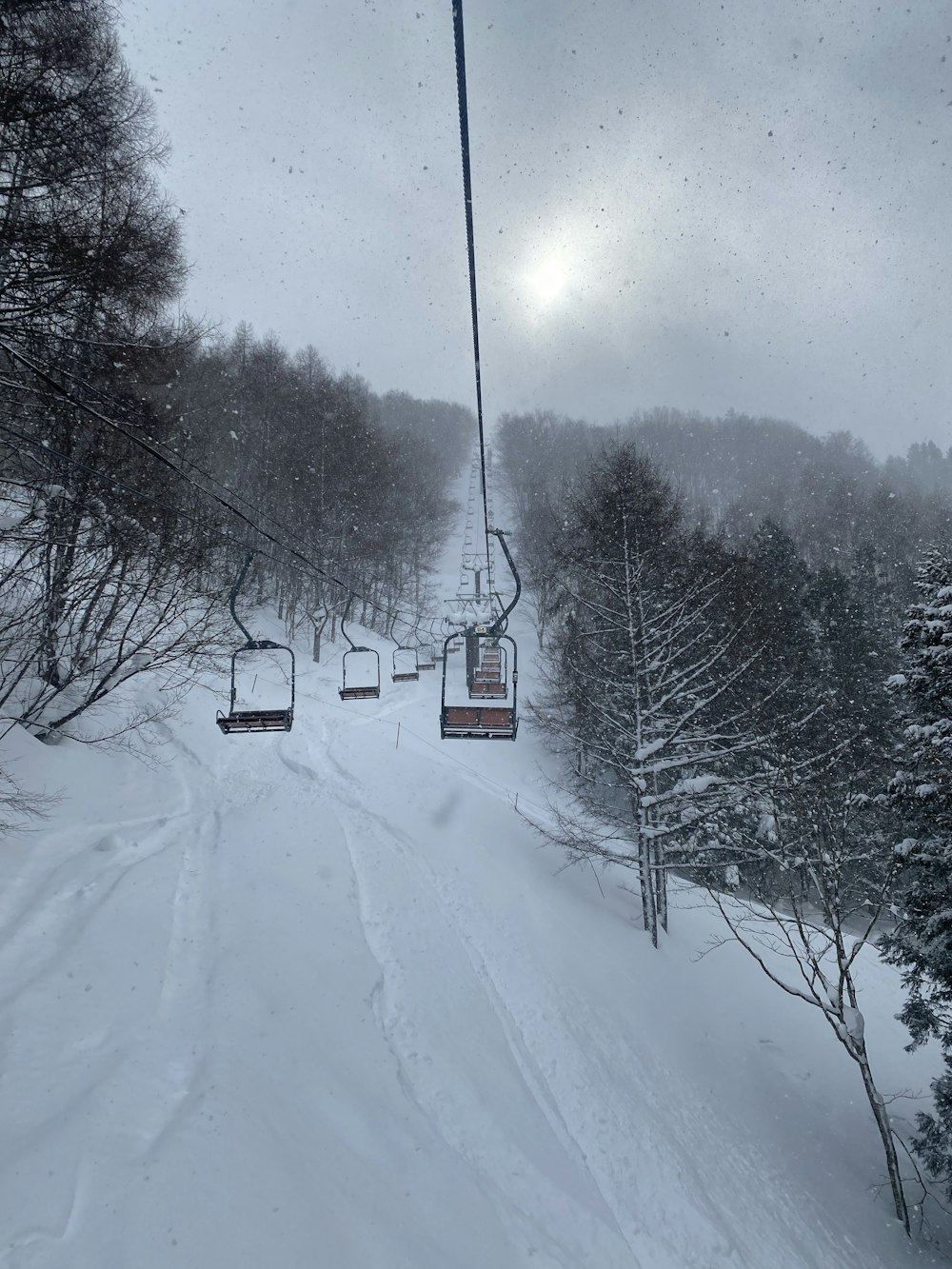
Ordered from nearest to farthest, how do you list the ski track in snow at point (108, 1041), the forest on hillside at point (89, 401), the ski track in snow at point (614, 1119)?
the ski track in snow at point (108, 1041) < the ski track in snow at point (614, 1119) < the forest on hillside at point (89, 401)

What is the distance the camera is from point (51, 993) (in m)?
5.43

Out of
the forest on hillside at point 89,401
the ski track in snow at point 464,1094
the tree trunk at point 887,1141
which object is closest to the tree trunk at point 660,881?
the tree trunk at point 887,1141

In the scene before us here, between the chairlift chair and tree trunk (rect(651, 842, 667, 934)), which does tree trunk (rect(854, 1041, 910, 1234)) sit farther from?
the chairlift chair

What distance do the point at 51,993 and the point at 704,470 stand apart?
82.2 m

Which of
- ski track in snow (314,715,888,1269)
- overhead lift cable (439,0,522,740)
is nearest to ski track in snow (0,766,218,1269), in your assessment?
ski track in snow (314,715,888,1269)

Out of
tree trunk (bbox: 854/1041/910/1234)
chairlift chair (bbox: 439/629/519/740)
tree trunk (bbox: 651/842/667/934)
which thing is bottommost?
tree trunk (bbox: 854/1041/910/1234)

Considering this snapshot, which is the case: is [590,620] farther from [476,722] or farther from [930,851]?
[930,851]

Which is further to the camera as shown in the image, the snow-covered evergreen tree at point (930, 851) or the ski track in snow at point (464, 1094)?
the snow-covered evergreen tree at point (930, 851)

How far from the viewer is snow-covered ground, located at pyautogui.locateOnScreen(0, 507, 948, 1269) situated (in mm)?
4176

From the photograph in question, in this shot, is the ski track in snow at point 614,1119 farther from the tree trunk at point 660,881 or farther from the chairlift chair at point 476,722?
the chairlift chair at point 476,722

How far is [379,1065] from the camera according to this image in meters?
5.98

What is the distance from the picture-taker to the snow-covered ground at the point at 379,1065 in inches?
164

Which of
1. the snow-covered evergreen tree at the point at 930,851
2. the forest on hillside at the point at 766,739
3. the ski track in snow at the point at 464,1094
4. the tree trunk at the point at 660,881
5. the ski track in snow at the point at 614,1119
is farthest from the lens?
the tree trunk at the point at 660,881

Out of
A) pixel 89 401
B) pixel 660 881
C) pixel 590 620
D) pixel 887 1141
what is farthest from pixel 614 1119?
pixel 89 401
